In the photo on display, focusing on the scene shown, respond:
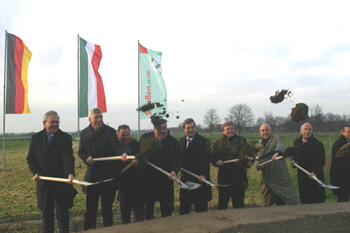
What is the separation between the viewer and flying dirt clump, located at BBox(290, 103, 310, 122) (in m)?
6.73

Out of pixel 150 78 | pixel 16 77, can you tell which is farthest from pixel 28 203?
pixel 16 77

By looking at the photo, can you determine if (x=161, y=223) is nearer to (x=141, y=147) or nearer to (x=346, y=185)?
(x=141, y=147)

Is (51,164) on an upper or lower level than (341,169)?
upper

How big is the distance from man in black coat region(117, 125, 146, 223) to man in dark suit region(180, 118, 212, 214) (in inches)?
31.9

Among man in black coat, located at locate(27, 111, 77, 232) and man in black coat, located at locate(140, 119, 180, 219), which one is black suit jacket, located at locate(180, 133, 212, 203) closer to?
man in black coat, located at locate(140, 119, 180, 219)

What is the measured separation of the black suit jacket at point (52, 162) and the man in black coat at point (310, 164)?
13.5ft

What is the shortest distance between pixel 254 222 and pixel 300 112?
3.06 m

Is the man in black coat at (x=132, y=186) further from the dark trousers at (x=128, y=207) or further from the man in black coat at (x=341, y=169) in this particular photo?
the man in black coat at (x=341, y=169)

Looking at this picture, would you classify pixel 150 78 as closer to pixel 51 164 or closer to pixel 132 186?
pixel 132 186

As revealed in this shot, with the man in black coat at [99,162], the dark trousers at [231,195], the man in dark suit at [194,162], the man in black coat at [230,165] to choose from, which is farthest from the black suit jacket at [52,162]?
the dark trousers at [231,195]

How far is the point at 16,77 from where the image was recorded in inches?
617

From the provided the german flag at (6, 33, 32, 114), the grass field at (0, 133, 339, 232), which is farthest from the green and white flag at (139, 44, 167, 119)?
the german flag at (6, 33, 32, 114)

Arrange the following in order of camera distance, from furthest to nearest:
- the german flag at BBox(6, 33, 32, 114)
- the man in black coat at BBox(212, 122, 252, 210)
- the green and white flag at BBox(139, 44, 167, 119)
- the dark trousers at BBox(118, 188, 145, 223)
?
the german flag at BBox(6, 33, 32, 114), the green and white flag at BBox(139, 44, 167, 119), the man in black coat at BBox(212, 122, 252, 210), the dark trousers at BBox(118, 188, 145, 223)

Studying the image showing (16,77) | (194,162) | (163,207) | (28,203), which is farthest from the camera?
(16,77)
